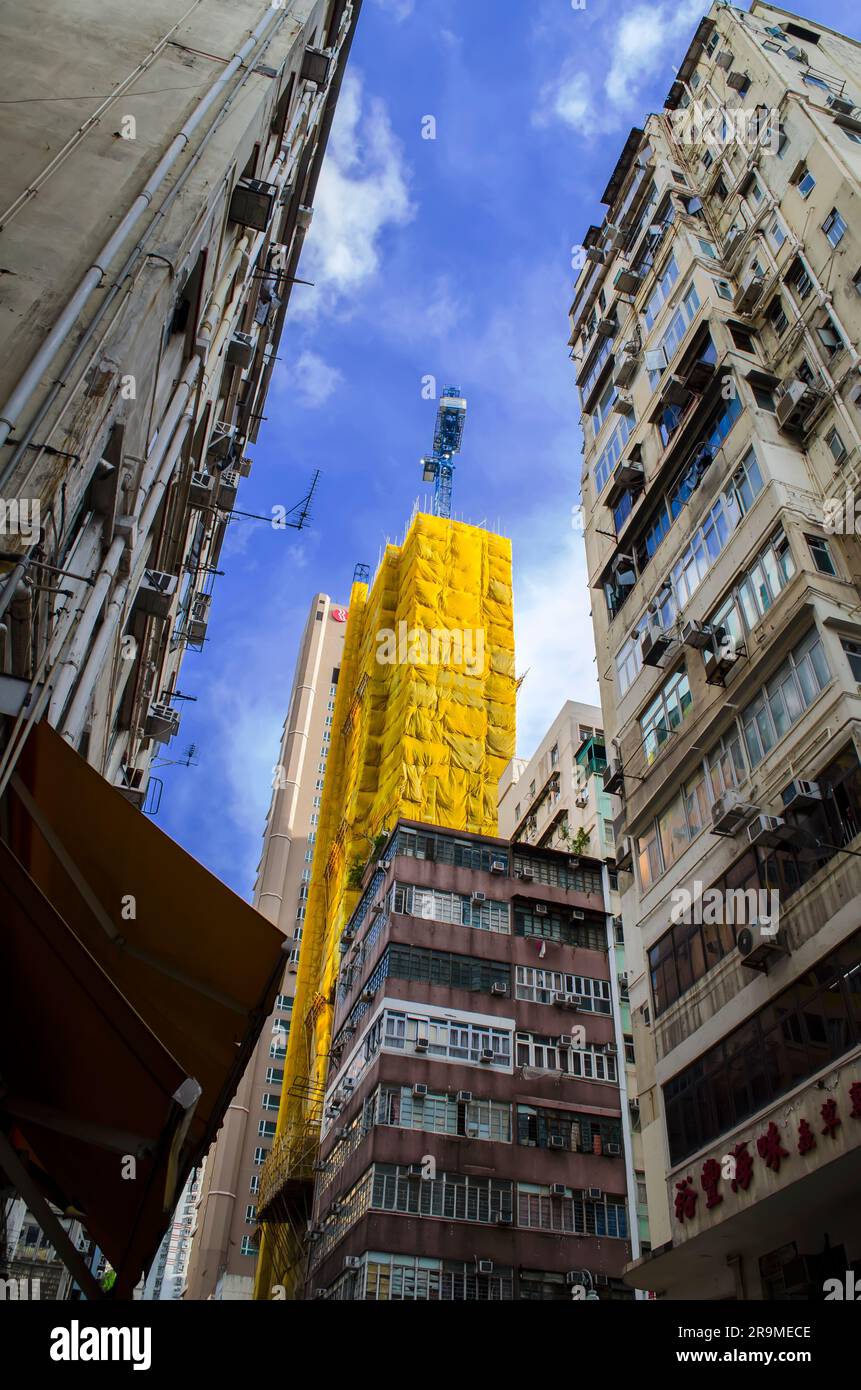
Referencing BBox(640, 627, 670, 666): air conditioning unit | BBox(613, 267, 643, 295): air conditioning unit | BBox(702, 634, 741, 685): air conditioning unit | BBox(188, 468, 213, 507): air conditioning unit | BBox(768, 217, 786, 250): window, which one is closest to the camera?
BBox(188, 468, 213, 507): air conditioning unit

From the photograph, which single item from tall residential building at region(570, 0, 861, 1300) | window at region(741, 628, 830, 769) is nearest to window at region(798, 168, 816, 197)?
tall residential building at region(570, 0, 861, 1300)

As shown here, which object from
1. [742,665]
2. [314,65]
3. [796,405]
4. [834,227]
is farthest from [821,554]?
[314,65]

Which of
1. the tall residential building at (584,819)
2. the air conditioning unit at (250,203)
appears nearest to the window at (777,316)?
the air conditioning unit at (250,203)

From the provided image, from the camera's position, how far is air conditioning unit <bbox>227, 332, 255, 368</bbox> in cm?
1645

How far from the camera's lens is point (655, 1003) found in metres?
16.4

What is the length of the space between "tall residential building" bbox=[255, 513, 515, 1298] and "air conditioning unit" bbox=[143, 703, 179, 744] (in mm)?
17254

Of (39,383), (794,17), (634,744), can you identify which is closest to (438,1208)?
(634,744)

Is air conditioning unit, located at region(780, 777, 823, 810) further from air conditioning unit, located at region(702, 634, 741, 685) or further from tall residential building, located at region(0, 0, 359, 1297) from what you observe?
tall residential building, located at region(0, 0, 359, 1297)

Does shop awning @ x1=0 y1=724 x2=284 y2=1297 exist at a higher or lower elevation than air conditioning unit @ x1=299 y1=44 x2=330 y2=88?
lower

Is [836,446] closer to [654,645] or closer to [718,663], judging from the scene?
A: [718,663]

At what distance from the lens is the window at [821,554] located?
49.6 ft
